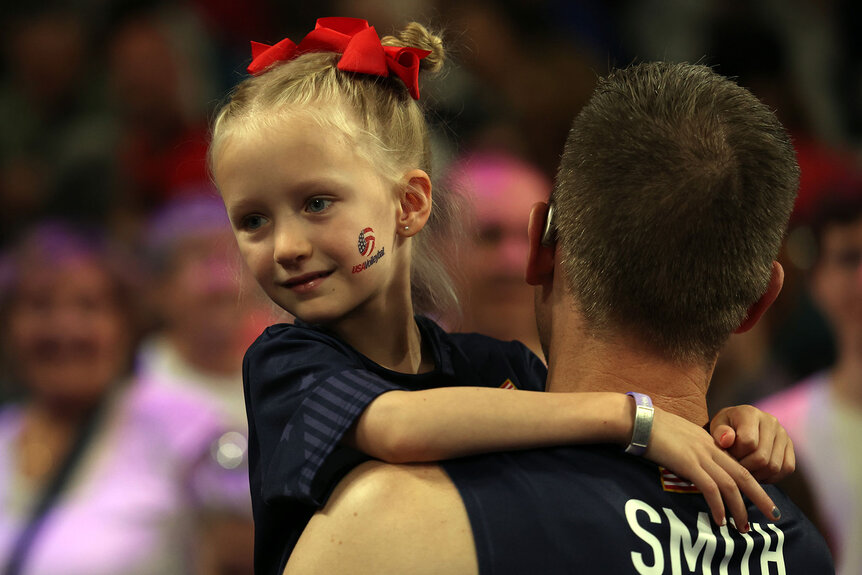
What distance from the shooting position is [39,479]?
10.8ft

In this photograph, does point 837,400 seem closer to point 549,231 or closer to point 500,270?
point 500,270

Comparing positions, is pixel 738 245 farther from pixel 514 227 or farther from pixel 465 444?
pixel 514 227

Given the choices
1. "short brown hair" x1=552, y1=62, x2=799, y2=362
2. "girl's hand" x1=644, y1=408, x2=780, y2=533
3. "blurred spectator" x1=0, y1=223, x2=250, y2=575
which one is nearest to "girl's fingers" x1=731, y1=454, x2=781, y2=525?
"girl's hand" x1=644, y1=408, x2=780, y2=533

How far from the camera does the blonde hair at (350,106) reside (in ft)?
5.08

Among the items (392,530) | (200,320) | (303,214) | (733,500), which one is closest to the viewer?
(392,530)

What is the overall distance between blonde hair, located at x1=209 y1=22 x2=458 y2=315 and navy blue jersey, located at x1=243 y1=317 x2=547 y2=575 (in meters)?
0.31

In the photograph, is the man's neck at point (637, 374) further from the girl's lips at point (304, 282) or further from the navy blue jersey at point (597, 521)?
the girl's lips at point (304, 282)

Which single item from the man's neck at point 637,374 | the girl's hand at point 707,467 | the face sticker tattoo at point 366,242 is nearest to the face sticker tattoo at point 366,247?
the face sticker tattoo at point 366,242

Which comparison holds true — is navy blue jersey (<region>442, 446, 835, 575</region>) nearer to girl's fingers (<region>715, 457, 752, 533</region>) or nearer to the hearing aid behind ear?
girl's fingers (<region>715, 457, 752, 533</region>)

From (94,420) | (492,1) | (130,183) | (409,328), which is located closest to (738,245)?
(409,328)

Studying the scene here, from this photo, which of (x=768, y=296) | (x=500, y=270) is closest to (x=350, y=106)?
(x=768, y=296)

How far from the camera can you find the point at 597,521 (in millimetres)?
1118

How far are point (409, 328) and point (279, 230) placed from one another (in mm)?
339

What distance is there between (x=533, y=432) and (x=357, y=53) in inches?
29.7
